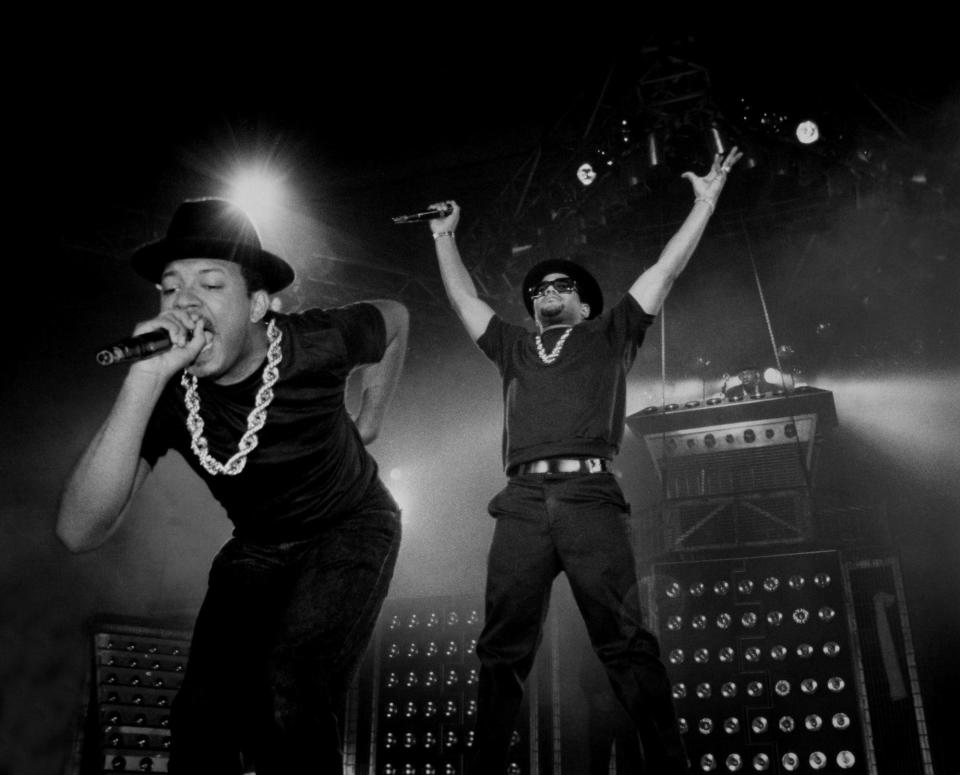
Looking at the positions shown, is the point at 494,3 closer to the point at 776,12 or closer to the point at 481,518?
the point at 776,12

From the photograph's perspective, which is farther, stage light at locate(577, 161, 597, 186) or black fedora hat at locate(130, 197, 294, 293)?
stage light at locate(577, 161, 597, 186)

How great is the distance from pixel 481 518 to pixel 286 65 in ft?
17.5

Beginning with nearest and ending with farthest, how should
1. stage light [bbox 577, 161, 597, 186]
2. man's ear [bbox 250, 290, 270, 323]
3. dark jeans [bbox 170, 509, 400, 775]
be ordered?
dark jeans [bbox 170, 509, 400, 775]
man's ear [bbox 250, 290, 270, 323]
stage light [bbox 577, 161, 597, 186]

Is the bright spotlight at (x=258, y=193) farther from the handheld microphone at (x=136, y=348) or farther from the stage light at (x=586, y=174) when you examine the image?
the handheld microphone at (x=136, y=348)

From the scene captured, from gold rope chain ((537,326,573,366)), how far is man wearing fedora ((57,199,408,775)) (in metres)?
1.09

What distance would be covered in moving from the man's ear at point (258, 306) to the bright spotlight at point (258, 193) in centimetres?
576

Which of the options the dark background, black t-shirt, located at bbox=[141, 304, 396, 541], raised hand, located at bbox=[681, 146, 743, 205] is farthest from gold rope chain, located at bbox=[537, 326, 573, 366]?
the dark background

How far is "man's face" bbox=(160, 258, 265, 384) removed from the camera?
2477 millimetres

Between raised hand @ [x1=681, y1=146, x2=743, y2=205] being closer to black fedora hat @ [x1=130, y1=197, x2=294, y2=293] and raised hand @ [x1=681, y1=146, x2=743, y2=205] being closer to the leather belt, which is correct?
the leather belt

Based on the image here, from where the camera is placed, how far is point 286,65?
689 cm

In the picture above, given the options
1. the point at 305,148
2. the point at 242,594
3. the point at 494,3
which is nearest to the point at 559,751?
the point at 242,594

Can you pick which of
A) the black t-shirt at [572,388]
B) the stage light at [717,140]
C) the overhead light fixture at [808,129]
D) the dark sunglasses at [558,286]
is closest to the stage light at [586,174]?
the stage light at [717,140]

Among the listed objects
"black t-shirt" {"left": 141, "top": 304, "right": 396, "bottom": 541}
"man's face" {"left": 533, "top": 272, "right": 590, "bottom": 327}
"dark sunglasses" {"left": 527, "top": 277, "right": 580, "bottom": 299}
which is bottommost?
"black t-shirt" {"left": 141, "top": 304, "right": 396, "bottom": 541}

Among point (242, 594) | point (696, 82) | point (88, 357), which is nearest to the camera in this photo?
point (242, 594)
